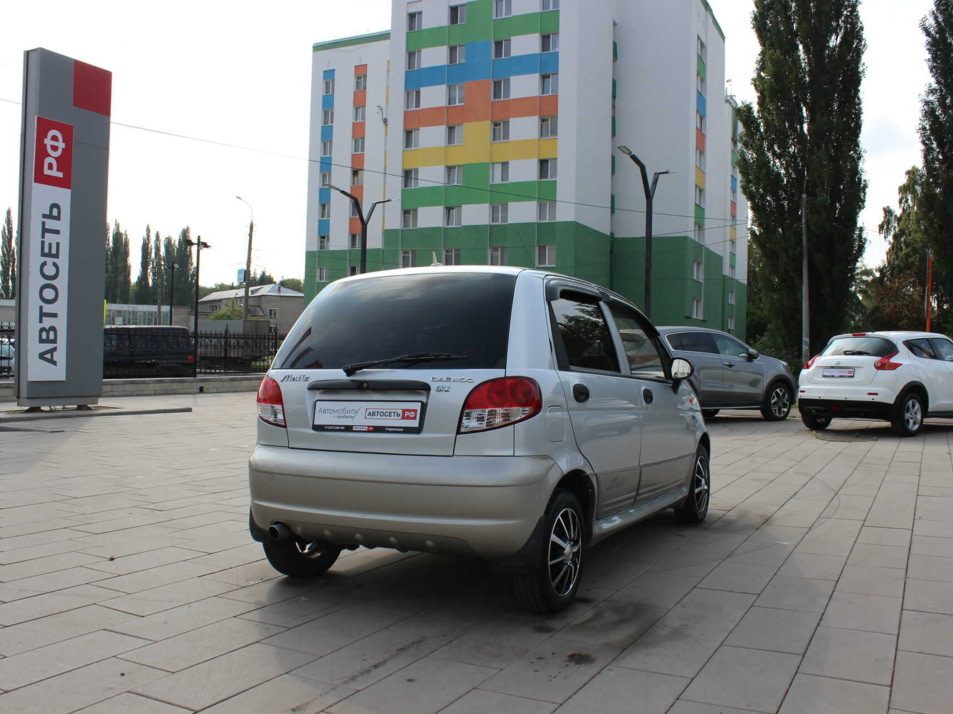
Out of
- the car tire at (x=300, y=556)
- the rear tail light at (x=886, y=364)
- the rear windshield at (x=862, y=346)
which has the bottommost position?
the car tire at (x=300, y=556)

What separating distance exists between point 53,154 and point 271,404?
13.6m

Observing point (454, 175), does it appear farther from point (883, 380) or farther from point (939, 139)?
point (883, 380)

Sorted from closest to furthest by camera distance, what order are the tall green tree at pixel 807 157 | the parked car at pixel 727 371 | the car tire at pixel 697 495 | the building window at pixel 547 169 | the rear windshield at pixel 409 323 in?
the rear windshield at pixel 409 323, the car tire at pixel 697 495, the parked car at pixel 727 371, the tall green tree at pixel 807 157, the building window at pixel 547 169

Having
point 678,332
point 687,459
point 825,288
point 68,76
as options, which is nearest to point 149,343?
point 68,76

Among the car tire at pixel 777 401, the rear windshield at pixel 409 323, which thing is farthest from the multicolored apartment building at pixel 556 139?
the rear windshield at pixel 409 323

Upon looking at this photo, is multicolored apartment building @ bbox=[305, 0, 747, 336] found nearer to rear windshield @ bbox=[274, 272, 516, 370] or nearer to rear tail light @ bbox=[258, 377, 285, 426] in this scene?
rear windshield @ bbox=[274, 272, 516, 370]

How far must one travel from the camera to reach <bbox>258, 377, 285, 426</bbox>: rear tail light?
4359mm

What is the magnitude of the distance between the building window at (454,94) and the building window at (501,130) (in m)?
2.38

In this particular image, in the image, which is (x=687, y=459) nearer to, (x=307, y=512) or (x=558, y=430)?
(x=558, y=430)

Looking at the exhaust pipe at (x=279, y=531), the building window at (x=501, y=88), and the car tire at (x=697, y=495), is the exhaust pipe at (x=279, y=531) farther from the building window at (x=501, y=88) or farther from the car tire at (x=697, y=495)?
the building window at (x=501, y=88)

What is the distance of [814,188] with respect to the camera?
3062 centimetres

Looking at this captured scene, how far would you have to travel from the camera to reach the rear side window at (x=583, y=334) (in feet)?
14.5

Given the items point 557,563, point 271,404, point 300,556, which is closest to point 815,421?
point 557,563

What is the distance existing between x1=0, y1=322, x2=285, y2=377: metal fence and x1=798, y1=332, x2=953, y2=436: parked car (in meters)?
17.3
